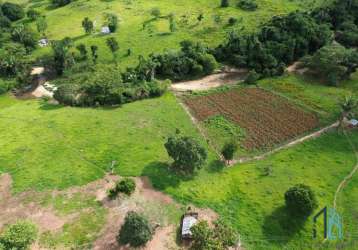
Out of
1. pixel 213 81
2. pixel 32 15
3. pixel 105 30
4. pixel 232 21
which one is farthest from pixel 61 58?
pixel 232 21

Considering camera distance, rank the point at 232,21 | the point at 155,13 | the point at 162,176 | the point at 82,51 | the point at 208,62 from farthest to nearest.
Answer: the point at 155,13 < the point at 232,21 < the point at 82,51 < the point at 208,62 < the point at 162,176

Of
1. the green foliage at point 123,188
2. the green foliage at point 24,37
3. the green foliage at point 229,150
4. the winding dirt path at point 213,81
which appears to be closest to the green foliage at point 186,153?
the green foliage at point 229,150

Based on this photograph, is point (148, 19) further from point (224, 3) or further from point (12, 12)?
point (12, 12)

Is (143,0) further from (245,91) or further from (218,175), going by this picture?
(218,175)

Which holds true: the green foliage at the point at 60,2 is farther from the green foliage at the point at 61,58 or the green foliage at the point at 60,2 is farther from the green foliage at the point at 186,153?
the green foliage at the point at 186,153

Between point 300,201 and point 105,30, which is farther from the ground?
point 105,30

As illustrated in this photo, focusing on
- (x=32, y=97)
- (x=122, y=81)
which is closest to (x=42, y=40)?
(x=32, y=97)

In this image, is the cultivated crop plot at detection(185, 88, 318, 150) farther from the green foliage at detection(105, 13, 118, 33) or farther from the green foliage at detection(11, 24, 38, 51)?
the green foliage at detection(11, 24, 38, 51)

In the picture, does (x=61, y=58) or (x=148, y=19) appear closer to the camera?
(x=61, y=58)
